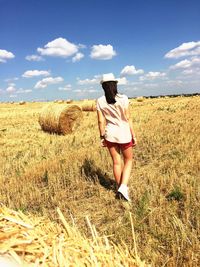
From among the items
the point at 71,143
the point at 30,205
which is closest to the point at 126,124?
the point at 30,205

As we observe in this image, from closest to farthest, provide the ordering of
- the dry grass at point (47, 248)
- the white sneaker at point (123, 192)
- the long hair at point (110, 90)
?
the dry grass at point (47, 248), the white sneaker at point (123, 192), the long hair at point (110, 90)

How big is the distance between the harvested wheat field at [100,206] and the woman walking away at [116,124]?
429mm

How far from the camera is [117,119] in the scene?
657cm

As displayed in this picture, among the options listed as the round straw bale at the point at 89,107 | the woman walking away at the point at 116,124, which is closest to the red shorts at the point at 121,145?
the woman walking away at the point at 116,124

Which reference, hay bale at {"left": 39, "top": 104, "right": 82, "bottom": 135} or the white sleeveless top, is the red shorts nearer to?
the white sleeveless top

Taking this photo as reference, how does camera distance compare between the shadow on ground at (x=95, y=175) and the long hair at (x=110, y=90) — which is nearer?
the long hair at (x=110, y=90)

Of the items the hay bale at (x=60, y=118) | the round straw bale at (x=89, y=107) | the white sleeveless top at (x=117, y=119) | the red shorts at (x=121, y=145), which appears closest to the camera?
the white sleeveless top at (x=117, y=119)

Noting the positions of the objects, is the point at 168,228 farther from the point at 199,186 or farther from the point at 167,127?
the point at 167,127

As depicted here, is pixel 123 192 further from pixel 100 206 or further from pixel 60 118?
pixel 60 118

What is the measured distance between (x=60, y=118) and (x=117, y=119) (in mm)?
9686

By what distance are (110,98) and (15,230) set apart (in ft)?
13.5

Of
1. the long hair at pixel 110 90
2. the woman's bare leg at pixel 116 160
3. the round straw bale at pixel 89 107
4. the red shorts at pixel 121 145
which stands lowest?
the round straw bale at pixel 89 107

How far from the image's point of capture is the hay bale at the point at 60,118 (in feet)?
52.5

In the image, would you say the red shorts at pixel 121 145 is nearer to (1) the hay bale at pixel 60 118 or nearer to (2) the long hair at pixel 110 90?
(2) the long hair at pixel 110 90
